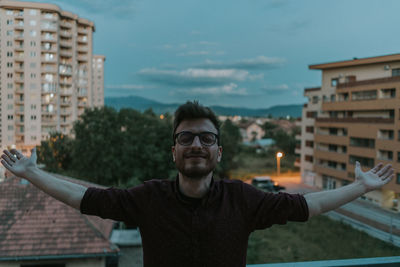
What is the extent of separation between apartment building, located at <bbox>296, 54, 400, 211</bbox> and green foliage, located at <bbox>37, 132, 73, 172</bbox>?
7.48m

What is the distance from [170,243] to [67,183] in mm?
273

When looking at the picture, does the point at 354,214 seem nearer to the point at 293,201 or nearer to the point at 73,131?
the point at 293,201

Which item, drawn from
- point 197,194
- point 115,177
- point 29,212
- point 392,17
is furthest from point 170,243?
point 115,177

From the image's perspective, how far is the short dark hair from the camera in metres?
0.76

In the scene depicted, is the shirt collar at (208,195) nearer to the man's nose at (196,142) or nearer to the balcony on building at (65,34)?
the man's nose at (196,142)

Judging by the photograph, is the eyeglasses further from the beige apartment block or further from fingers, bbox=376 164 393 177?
the beige apartment block

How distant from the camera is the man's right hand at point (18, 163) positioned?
73 cm

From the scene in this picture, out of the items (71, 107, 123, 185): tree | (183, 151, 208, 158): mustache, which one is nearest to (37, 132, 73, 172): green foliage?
(71, 107, 123, 185): tree

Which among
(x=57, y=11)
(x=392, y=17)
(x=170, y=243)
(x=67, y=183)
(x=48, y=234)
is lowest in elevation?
(x=48, y=234)

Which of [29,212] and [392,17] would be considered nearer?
[392,17]

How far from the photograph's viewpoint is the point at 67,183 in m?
0.74

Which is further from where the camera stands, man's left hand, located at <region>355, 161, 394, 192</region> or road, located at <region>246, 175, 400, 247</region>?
road, located at <region>246, 175, 400, 247</region>

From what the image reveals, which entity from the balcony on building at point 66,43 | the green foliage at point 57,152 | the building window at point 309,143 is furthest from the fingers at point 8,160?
the balcony on building at point 66,43

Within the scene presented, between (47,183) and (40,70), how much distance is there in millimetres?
12291
